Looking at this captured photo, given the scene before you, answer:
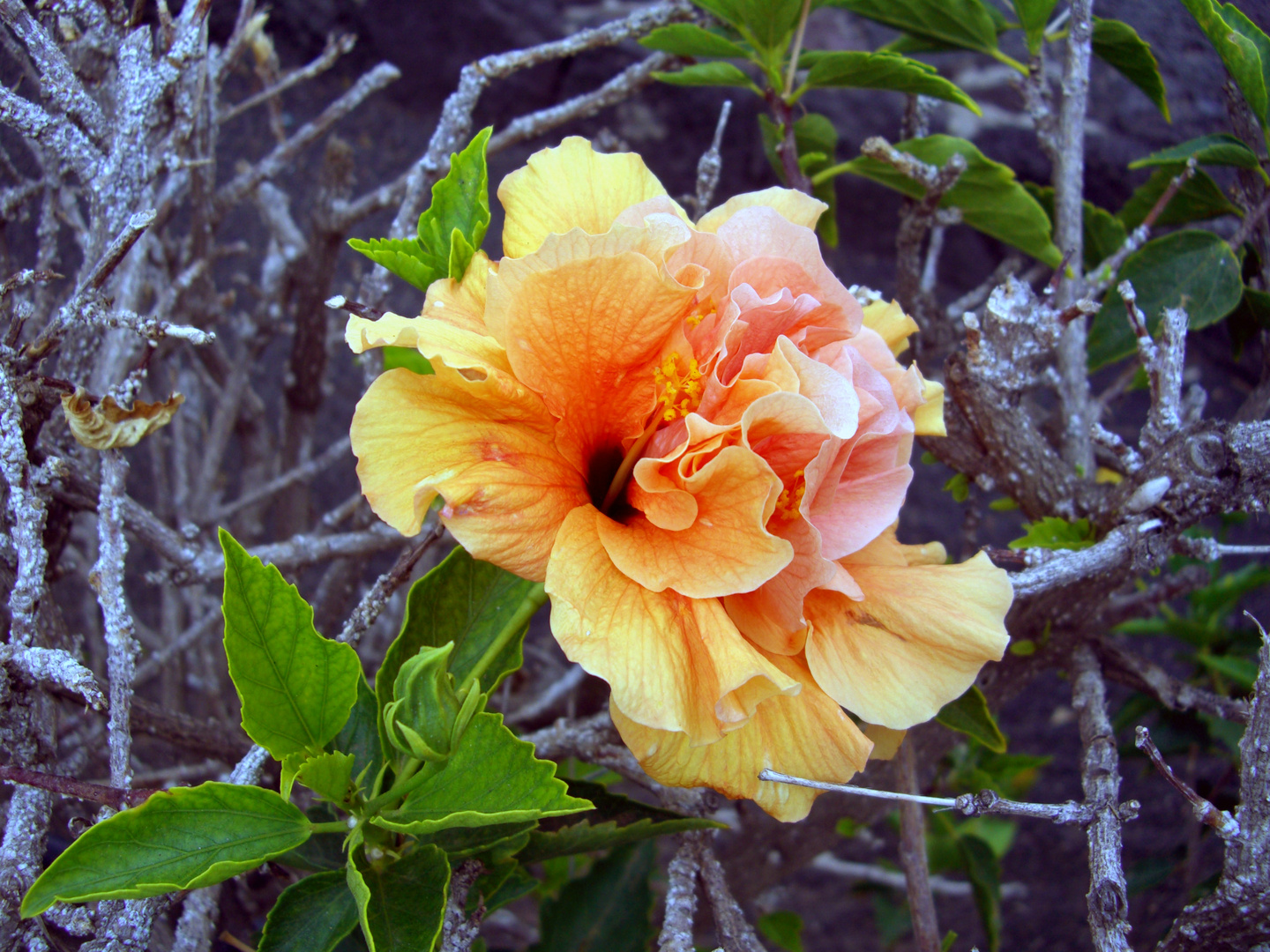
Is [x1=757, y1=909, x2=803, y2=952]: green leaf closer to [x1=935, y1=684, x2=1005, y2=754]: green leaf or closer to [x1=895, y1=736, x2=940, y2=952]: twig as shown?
[x1=895, y1=736, x2=940, y2=952]: twig

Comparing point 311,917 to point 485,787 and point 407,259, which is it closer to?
point 485,787

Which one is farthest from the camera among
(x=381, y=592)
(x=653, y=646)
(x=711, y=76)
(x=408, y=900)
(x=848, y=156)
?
(x=848, y=156)

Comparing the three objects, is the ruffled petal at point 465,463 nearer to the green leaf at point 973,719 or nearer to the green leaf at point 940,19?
the green leaf at point 973,719

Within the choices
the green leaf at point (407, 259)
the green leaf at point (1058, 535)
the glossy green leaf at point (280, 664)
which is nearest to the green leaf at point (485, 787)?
the glossy green leaf at point (280, 664)

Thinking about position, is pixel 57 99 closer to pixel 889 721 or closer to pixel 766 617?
pixel 766 617

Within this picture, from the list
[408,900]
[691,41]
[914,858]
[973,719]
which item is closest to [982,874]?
[914,858]

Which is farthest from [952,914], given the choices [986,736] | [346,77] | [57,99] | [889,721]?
[346,77]
